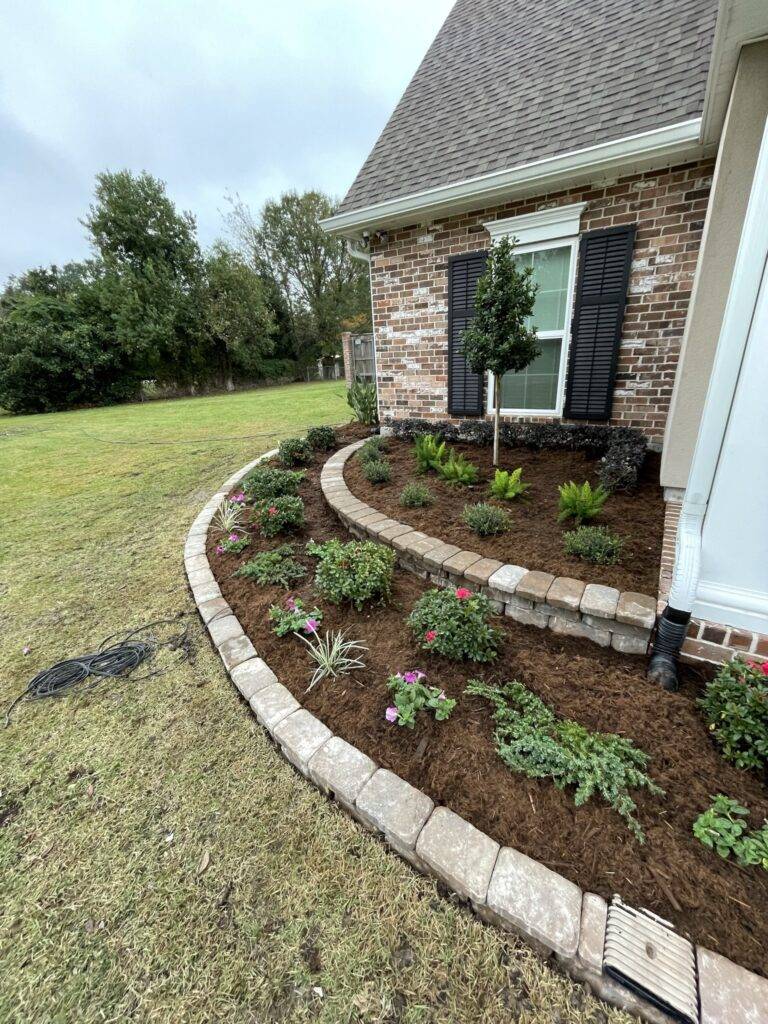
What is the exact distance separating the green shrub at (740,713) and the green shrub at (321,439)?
15.2 ft

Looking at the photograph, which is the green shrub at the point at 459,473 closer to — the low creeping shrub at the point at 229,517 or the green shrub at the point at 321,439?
the low creeping shrub at the point at 229,517

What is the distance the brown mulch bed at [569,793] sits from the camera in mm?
1176

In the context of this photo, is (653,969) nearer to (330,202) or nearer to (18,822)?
(18,822)

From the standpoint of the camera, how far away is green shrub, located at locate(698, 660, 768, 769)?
4.76ft

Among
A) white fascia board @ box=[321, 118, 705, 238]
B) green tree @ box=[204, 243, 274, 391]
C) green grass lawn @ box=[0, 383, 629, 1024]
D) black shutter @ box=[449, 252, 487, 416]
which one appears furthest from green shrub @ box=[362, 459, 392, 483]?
green tree @ box=[204, 243, 274, 391]

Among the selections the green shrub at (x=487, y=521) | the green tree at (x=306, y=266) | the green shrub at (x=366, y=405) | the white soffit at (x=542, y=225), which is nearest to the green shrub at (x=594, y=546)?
the green shrub at (x=487, y=521)

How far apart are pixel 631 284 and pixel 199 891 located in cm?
500

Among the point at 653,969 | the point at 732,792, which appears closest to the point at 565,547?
the point at 732,792

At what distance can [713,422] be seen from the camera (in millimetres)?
1617

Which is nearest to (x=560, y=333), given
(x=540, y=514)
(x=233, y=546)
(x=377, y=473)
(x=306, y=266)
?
(x=540, y=514)

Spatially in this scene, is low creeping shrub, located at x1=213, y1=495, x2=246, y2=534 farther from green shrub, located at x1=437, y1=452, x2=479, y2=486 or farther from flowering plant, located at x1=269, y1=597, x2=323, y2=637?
green shrub, located at x1=437, y1=452, x2=479, y2=486

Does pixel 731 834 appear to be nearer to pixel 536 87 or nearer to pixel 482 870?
pixel 482 870

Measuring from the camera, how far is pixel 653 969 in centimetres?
103

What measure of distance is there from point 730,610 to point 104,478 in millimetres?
6906
